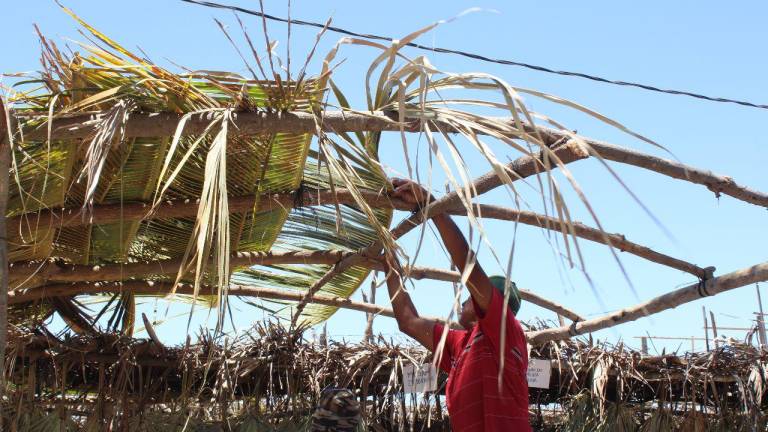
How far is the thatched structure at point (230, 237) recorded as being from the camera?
2957mm

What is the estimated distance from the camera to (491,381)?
3293 millimetres

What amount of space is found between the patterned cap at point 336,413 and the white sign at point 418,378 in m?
0.98

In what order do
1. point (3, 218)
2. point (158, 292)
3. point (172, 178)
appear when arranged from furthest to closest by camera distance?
1. point (158, 292)
2. point (3, 218)
3. point (172, 178)

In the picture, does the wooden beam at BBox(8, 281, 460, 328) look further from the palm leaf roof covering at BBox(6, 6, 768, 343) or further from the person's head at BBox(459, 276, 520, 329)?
the person's head at BBox(459, 276, 520, 329)

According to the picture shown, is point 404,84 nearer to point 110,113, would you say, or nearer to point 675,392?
point 110,113

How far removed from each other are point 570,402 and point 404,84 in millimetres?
3302

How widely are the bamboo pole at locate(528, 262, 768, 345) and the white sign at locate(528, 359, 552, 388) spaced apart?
16cm

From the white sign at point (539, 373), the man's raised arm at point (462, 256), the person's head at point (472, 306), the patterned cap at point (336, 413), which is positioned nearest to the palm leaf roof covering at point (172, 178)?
the man's raised arm at point (462, 256)

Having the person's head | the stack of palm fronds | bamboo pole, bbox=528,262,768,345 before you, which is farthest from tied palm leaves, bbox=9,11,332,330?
bamboo pole, bbox=528,262,768,345

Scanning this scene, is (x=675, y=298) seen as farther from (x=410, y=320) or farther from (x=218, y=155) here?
(x=218, y=155)

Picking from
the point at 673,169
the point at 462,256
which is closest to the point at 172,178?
the point at 462,256

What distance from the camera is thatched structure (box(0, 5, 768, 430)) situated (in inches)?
116

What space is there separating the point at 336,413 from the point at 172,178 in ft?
5.29

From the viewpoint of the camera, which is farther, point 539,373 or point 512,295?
point 539,373
